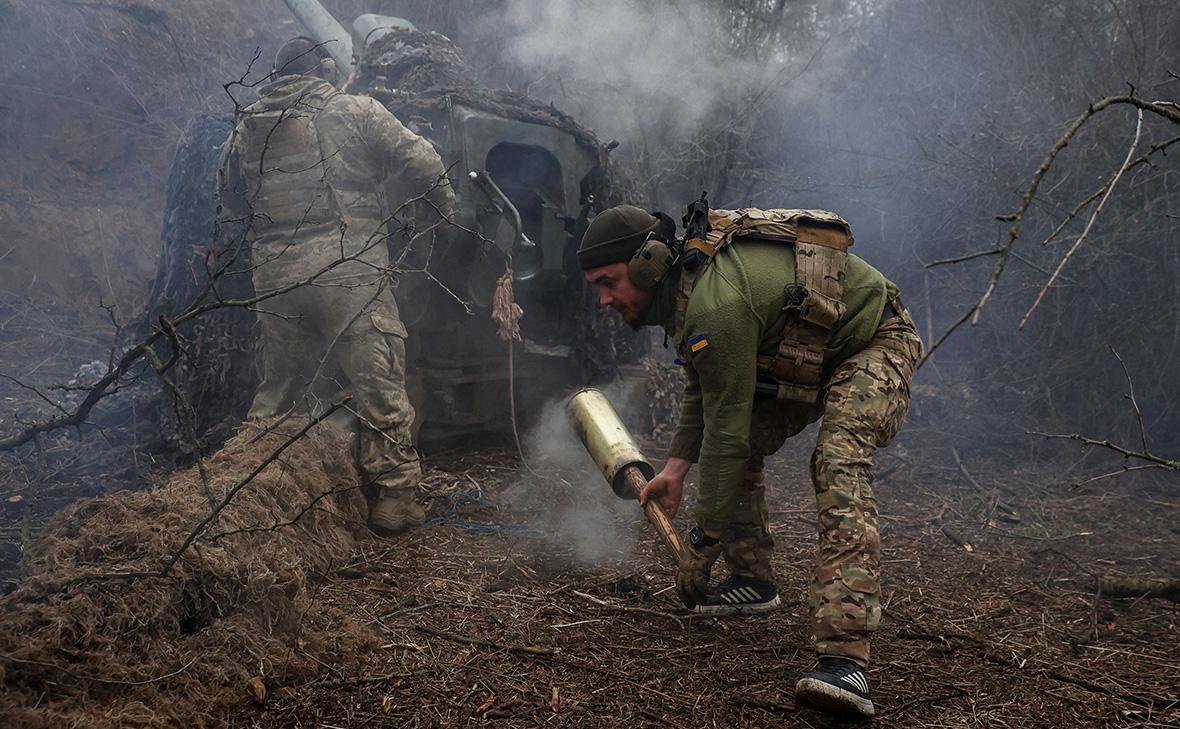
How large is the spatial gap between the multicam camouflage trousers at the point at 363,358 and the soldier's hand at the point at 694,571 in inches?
71.3

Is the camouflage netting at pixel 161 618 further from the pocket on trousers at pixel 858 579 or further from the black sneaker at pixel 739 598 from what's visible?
the pocket on trousers at pixel 858 579

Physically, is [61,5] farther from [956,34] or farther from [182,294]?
[956,34]

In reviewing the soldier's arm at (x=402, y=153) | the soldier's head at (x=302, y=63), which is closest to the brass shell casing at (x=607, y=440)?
the soldier's arm at (x=402, y=153)

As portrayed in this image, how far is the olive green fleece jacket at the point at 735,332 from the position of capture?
2674 millimetres

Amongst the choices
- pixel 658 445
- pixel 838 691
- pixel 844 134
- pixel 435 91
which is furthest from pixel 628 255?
pixel 844 134

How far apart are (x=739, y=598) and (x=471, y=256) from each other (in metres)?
3.42

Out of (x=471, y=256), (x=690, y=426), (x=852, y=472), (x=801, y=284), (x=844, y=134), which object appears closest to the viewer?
(x=852, y=472)

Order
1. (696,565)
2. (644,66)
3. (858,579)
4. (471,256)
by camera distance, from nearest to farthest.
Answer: (858,579) < (696,565) < (471,256) < (644,66)

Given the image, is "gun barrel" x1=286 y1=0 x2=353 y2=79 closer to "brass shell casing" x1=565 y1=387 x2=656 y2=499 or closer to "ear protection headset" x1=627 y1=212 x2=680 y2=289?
"brass shell casing" x1=565 y1=387 x2=656 y2=499

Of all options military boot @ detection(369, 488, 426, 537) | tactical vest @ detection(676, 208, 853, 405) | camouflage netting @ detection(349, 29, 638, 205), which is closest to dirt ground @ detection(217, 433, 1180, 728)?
military boot @ detection(369, 488, 426, 537)

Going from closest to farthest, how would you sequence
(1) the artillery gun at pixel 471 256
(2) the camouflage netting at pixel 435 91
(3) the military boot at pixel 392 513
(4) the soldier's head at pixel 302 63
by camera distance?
(3) the military boot at pixel 392 513, (4) the soldier's head at pixel 302 63, (1) the artillery gun at pixel 471 256, (2) the camouflage netting at pixel 435 91

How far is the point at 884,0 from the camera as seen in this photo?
29.2ft

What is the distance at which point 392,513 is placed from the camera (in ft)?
14.1

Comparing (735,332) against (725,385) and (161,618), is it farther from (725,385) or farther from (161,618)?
(161,618)
